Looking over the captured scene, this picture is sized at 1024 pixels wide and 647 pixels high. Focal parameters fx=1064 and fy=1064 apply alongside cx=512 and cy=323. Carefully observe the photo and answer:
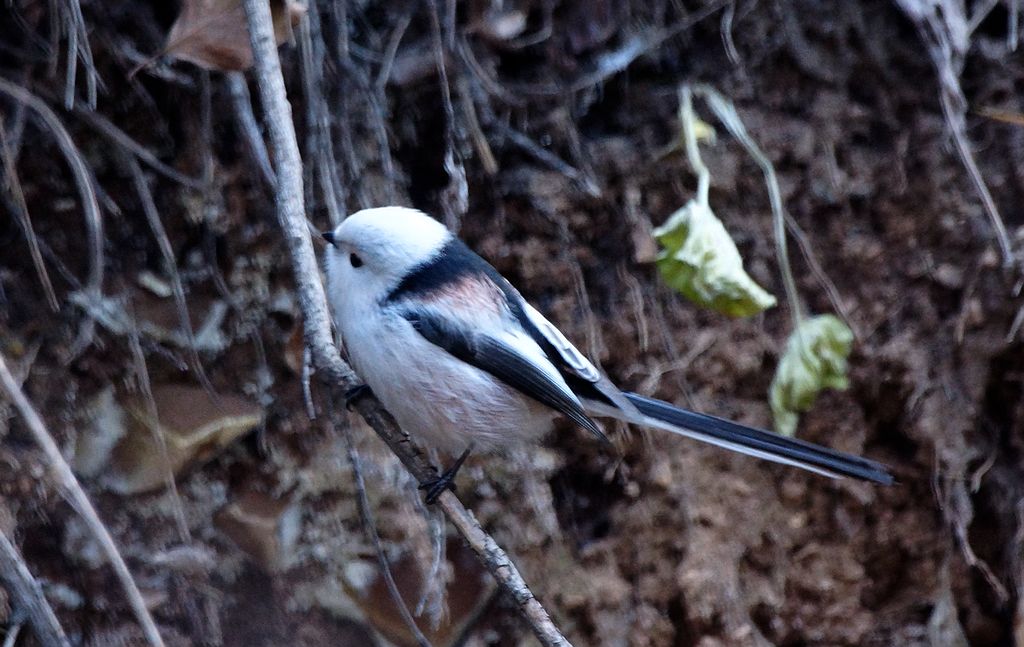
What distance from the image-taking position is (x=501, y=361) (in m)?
2.48

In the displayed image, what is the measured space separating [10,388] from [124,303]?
102cm

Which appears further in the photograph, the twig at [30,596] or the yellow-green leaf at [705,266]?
the yellow-green leaf at [705,266]

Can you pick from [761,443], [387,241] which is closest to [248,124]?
[387,241]

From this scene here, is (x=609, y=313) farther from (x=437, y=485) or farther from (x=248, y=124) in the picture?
(x=248, y=124)

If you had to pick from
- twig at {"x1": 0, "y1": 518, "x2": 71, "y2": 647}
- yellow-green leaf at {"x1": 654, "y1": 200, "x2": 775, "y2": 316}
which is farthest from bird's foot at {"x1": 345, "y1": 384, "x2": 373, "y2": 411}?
yellow-green leaf at {"x1": 654, "y1": 200, "x2": 775, "y2": 316}

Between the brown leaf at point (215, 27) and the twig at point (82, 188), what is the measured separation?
0.32 m

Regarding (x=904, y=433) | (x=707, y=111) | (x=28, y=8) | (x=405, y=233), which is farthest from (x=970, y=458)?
(x=28, y=8)

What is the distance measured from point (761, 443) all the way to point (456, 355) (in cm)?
76

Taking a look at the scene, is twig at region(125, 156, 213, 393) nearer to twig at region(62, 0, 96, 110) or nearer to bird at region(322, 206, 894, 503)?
twig at region(62, 0, 96, 110)

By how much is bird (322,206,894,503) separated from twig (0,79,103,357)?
538mm

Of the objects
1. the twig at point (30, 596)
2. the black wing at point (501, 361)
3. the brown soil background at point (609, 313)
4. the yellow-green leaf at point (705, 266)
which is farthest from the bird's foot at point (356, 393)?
the yellow-green leaf at point (705, 266)

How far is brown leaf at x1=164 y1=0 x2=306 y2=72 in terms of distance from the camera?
8.27 ft

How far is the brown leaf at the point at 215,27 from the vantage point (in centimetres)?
252

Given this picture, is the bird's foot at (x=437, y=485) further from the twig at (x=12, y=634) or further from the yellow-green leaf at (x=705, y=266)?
the twig at (x=12, y=634)
